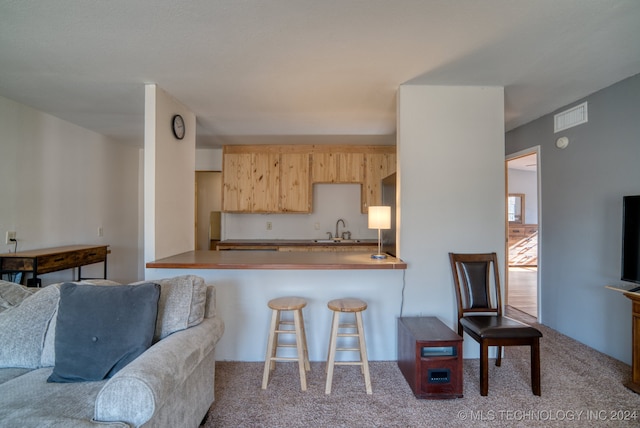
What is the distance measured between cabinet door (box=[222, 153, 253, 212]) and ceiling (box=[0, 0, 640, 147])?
1.39 m

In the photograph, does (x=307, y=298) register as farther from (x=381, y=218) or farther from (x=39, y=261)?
(x=39, y=261)

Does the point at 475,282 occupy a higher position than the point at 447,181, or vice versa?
the point at 447,181

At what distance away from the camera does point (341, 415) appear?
189 centimetres

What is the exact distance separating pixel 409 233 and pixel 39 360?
2603 millimetres

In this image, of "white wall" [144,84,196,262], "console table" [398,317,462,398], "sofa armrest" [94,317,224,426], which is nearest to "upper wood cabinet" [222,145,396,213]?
"white wall" [144,84,196,262]

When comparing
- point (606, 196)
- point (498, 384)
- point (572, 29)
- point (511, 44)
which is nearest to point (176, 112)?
point (511, 44)

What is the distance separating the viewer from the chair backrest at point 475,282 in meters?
2.43

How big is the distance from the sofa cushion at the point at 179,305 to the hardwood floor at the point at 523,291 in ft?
13.4

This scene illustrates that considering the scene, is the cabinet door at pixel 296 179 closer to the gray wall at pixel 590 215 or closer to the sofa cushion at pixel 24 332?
the gray wall at pixel 590 215

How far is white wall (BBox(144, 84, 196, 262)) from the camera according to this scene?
2568 millimetres

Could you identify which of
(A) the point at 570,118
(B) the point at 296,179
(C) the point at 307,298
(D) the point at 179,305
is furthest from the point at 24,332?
(A) the point at 570,118

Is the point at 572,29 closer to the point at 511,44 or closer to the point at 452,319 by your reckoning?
the point at 511,44

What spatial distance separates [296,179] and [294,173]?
98mm

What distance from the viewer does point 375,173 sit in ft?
14.9
